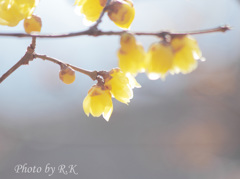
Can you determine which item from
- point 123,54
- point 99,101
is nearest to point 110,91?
point 99,101

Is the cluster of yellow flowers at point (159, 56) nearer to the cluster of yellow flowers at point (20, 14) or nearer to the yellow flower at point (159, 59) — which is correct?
the yellow flower at point (159, 59)

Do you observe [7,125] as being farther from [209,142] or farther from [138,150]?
[209,142]

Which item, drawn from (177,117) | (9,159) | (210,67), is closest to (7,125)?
(9,159)

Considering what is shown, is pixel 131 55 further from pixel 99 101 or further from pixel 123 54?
pixel 99 101

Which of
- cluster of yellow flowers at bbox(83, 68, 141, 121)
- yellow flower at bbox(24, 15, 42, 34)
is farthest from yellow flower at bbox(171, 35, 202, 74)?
yellow flower at bbox(24, 15, 42, 34)

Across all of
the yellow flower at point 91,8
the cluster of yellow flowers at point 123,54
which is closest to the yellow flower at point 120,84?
the cluster of yellow flowers at point 123,54

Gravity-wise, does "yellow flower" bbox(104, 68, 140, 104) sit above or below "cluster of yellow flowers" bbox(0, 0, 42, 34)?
below

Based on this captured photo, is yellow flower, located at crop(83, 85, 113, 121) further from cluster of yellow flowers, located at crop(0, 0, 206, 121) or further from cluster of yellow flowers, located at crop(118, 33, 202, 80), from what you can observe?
cluster of yellow flowers, located at crop(118, 33, 202, 80)
